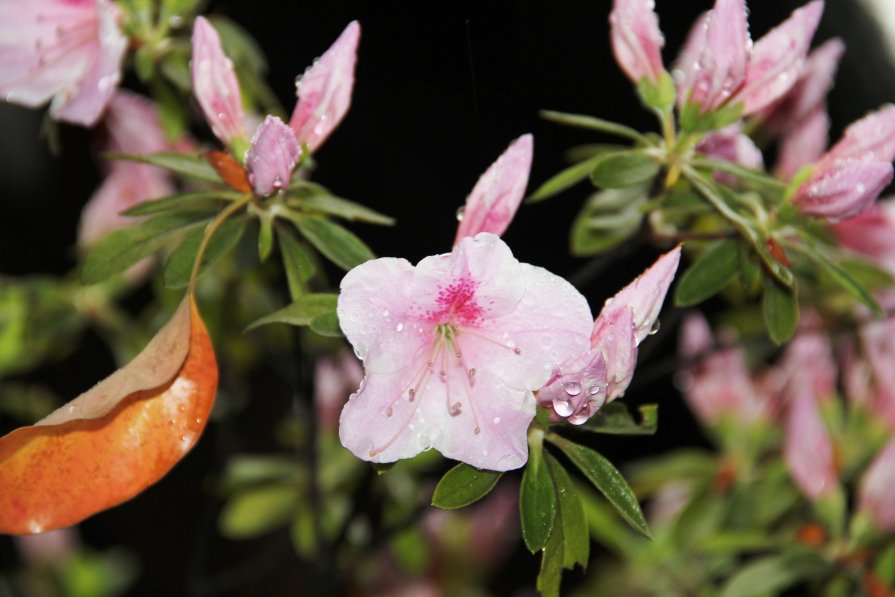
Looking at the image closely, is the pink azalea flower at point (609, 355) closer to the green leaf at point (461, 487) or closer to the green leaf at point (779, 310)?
the green leaf at point (461, 487)

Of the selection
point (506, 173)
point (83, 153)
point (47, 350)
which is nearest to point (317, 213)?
point (506, 173)

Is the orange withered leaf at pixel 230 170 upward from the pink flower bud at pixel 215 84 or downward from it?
downward

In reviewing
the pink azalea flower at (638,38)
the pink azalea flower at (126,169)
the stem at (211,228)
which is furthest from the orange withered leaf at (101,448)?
the pink azalea flower at (126,169)

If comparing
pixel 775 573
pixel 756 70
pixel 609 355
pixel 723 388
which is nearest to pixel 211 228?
pixel 609 355

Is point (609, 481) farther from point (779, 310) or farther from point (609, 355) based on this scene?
point (779, 310)

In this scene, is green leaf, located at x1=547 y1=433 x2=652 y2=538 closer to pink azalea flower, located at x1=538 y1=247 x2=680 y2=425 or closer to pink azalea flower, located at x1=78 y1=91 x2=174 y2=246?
pink azalea flower, located at x1=538 y1=247 x2=680 y2=425

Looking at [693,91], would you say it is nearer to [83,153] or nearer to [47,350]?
[47,350]

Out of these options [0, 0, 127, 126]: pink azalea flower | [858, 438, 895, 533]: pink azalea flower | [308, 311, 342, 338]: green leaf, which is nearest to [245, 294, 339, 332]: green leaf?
[308, 311, 342, 338]: green leaf
